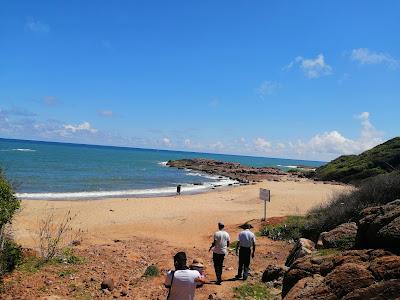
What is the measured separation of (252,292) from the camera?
34.7 feet

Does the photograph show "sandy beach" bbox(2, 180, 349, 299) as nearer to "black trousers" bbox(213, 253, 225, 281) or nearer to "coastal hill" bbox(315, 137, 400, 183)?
"black trousers" bbox(213, 253, 225, 281)

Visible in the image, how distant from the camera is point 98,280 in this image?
11.2m

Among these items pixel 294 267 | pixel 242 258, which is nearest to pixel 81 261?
pixel 242 258

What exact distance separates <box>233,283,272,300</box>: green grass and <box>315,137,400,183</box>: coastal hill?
4618 centimetres

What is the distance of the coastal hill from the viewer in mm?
57125

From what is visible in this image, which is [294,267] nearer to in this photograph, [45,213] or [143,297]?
[143,297]

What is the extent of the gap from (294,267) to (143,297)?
402cm

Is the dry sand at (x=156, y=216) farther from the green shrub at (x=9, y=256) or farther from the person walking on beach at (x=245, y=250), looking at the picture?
the person walking on beach at (x=245, y=250)

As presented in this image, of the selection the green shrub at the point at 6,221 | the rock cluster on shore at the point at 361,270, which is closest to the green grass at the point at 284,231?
the rock cluster on shore at the point at 361,270

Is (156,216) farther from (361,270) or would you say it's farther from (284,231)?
(361,270)

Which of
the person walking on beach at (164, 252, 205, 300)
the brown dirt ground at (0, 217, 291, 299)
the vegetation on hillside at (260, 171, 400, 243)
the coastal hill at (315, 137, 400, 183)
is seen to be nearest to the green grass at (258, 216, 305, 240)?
the vegetation on hillside at (260, 171, 400, 243)

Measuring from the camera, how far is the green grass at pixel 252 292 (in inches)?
402

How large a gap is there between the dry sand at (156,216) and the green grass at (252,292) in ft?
22.3

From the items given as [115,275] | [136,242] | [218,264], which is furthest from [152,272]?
[136,242]
